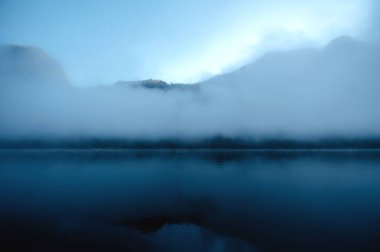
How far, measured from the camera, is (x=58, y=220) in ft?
102

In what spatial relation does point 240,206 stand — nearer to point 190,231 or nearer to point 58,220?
point 190,231

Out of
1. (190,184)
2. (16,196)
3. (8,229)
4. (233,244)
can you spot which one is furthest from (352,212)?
(16,196)

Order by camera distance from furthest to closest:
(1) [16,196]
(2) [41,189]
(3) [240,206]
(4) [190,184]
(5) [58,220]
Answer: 1. (4) [190,184]
2. (2) [41,189]
3. (1) [16,196]
4. (3) [240,206]
5. (5) [58,220]

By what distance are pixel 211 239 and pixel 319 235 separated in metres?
10.5

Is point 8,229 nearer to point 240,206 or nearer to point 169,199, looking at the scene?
point 169,199

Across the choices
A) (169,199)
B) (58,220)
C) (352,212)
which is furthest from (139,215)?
(352,212)

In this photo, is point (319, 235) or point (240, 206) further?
point (240, 206)

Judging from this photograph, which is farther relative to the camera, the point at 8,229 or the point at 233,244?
the point at 8,229

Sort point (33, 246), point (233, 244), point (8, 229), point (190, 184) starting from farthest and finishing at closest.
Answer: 1. point (190, 184)
2. point (8, 229)
3. point (233, 244)
4. point (33, 246)

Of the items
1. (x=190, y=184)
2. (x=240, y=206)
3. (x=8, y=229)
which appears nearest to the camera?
(x=8, y=229)

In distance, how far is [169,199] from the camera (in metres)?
46.3

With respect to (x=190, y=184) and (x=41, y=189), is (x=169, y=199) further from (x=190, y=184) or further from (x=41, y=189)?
(x=41, y=189)

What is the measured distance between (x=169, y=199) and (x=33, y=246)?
2593cm

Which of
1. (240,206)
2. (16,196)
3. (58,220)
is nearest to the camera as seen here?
(58,220)
